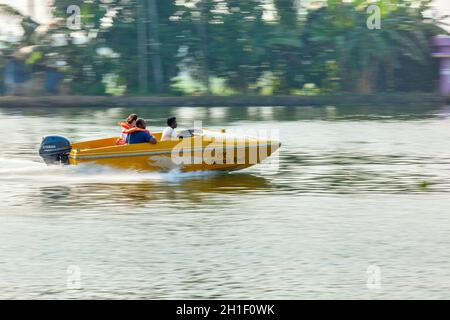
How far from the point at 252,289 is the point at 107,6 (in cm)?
4869

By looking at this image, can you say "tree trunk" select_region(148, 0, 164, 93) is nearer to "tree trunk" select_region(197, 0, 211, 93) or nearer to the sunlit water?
"tree trunk" select_region(197, 0, 211, 93)

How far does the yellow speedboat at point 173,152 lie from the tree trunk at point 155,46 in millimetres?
37131

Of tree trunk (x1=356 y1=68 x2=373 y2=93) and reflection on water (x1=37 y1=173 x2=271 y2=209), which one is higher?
tree trunk (x1=356 y1=68 x2=373 y2=93)

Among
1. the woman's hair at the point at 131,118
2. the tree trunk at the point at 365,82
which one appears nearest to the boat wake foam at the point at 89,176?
the woman's hair at the point at 131,118

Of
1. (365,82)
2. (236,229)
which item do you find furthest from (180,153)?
(365,82)

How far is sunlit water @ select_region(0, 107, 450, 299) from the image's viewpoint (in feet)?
40.0

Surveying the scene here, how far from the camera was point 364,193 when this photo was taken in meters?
19.1

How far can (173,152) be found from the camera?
20.2 meters

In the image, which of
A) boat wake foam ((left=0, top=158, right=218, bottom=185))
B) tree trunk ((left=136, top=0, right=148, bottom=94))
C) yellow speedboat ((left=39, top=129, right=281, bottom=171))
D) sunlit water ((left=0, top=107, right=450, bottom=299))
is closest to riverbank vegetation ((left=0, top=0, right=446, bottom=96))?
tree trunk ((left=136, top=0, right=148, bottom=94))

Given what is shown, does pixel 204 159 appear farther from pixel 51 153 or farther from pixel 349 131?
pixel 349 131

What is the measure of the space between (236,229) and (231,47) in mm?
43772

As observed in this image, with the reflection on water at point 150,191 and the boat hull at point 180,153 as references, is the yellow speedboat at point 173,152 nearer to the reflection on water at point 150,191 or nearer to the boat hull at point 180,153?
the boat hull at point 180,153

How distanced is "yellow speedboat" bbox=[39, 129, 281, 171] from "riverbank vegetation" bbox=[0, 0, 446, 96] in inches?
1469

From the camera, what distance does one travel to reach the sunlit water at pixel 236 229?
1219 centimetres
